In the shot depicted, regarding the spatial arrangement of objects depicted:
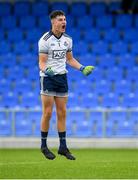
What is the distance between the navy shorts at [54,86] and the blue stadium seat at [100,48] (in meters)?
10.1

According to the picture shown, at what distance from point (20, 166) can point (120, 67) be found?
9930mm

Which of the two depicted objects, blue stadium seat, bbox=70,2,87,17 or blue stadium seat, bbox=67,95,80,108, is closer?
blue stadium seat, bbox=67,95,80,108

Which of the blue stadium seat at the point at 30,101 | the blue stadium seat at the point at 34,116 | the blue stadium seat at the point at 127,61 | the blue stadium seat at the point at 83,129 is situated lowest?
the blue stadium seat at the point at 83,129

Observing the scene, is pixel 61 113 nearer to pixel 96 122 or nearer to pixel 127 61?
pixel 96 122

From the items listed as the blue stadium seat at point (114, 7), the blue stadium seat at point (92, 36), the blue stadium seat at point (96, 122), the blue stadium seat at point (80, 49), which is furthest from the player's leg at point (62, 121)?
the blue stadium seat at point (114, 7)

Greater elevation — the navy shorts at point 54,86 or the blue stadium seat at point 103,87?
the navy shorts at point 54,86

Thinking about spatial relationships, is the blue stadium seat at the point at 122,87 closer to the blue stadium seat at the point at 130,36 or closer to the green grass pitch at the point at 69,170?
the blue stadium seat at the point at 130,36

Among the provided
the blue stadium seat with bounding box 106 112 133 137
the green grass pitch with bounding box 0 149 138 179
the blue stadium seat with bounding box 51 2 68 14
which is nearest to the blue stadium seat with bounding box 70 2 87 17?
the blue stadium seat with bounding box 51 2 68 14

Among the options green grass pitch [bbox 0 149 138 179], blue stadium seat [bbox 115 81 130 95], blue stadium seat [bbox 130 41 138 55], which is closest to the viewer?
green grass pitch [bbox 0 149 138 179]

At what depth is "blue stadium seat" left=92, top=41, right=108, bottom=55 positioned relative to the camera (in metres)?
20.2

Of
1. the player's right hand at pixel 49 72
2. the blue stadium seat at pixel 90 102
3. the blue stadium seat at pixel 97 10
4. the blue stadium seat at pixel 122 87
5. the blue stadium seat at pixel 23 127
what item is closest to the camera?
the player's right hand at pixel 49 72

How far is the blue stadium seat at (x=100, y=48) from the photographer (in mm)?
20156

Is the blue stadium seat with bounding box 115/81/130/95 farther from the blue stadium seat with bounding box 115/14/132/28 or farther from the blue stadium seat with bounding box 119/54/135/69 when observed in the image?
the blue stadium seat with bounding box 115/14/132/28

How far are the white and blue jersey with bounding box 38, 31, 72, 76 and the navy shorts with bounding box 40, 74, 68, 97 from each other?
0.09 m
